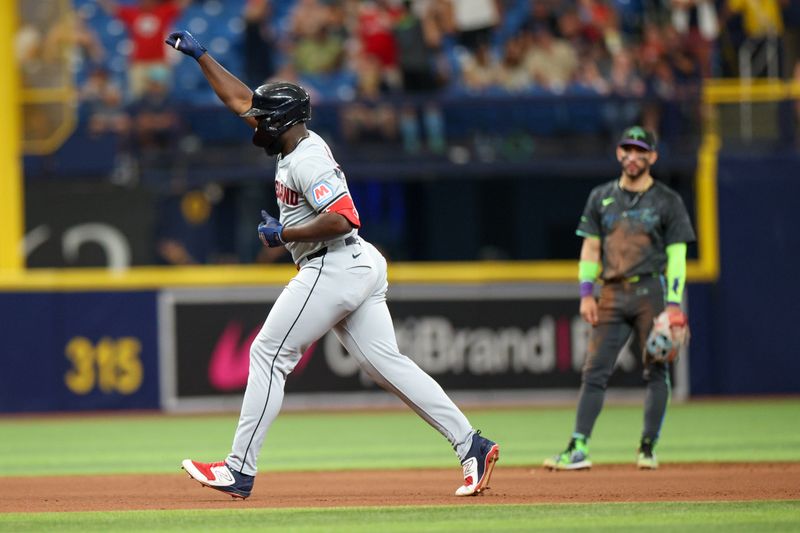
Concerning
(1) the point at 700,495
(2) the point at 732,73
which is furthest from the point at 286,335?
(2) the point at 732,73

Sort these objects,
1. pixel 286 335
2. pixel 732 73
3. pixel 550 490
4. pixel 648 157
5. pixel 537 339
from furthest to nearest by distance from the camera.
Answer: pixel 732 73, pixel 537 339, pixel 648 157, pixel 550 490, pixel 286 335

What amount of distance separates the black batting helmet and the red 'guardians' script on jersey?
0.26 meters

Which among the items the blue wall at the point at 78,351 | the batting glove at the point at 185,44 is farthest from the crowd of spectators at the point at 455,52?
the batting glove at the point at 185,44

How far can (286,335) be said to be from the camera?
22.7 feet

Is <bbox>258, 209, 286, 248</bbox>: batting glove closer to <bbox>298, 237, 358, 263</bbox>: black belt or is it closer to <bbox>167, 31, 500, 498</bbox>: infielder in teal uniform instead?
<bbox>167, 31, 500, 498</bbox>: infielder in teal uniform

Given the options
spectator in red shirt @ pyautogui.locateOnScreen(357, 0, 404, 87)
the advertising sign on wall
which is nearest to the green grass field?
the advertising sign on wall

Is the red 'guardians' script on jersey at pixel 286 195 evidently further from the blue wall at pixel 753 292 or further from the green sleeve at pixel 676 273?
A: the blue wall at pixel 753 292

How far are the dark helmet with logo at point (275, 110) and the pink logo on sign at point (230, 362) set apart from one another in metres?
7.81

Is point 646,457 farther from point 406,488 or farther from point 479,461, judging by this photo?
point 479,461

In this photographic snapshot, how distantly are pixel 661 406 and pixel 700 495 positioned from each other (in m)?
1.67

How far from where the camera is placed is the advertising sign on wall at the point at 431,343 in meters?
14.7

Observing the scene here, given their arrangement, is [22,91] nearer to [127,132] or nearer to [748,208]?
[127,132]

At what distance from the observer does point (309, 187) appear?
6812 mm

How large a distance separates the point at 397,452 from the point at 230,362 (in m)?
4.51
